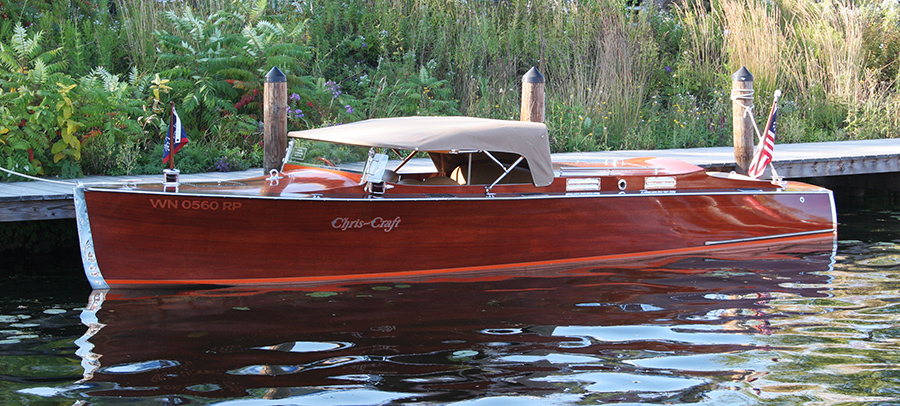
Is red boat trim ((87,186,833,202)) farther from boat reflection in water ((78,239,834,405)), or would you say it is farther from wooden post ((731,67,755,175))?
wooden post ((731,67,755,175))

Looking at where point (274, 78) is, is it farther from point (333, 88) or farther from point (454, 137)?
point (333, 88)

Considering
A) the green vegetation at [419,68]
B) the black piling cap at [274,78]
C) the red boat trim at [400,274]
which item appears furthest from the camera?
the green vegetation at [419,68]

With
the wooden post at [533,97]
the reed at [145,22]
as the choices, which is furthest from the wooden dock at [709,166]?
the reed at [145,22]

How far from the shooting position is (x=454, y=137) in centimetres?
600

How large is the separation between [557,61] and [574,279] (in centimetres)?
677

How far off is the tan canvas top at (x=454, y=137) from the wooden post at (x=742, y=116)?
3372 millimetres

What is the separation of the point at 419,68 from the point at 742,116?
498 centimetres

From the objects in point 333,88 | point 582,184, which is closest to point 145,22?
point 333,88

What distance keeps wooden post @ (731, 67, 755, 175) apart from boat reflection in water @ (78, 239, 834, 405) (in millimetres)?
2495

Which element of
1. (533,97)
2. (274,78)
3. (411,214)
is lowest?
(411,214)

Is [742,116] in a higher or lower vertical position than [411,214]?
higher

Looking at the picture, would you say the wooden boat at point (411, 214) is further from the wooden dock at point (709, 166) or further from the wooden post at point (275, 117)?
the wooden dock at point (709, 166)

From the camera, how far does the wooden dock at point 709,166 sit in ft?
20.6

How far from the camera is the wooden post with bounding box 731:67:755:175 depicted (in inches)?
347
